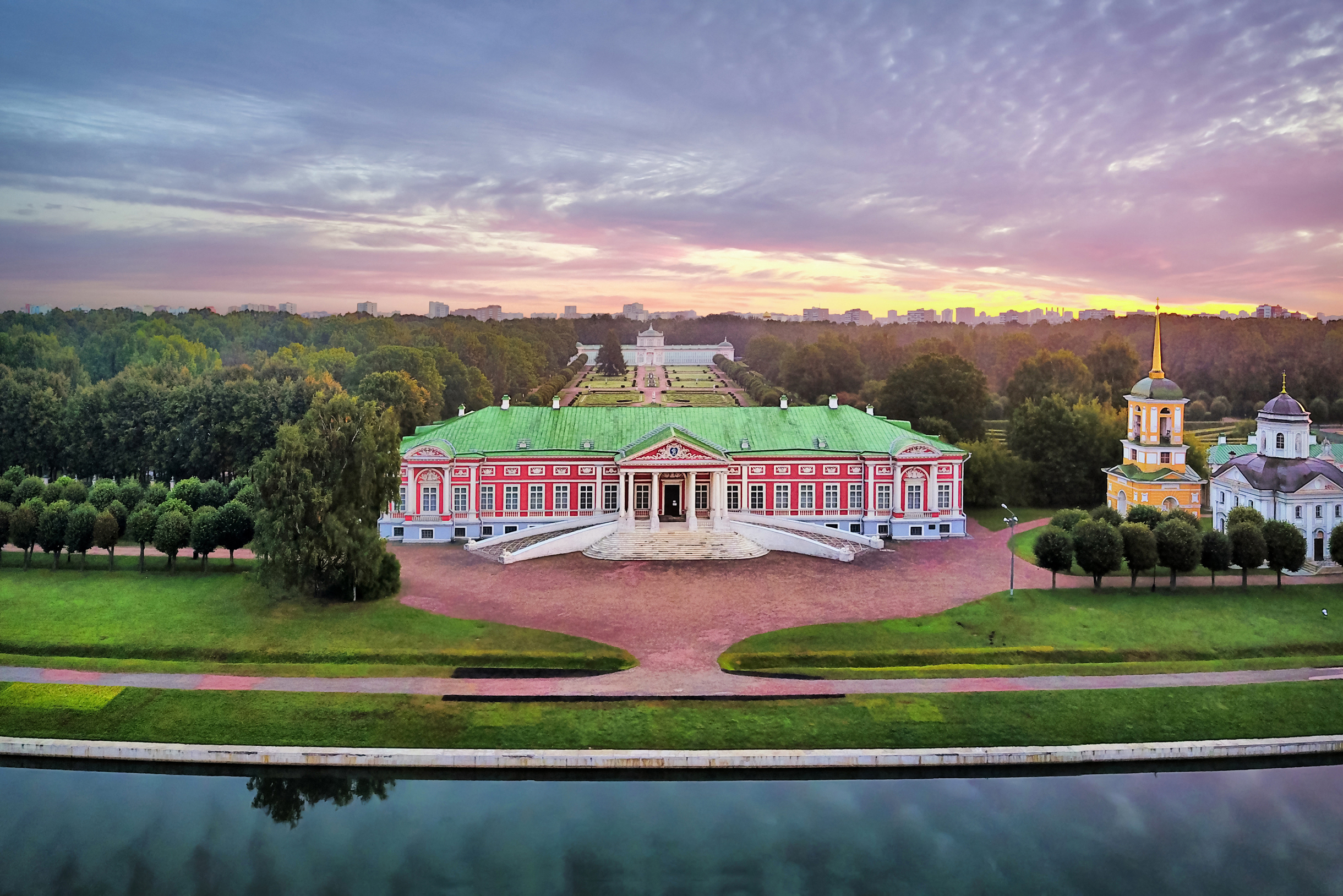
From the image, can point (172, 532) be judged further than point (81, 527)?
No

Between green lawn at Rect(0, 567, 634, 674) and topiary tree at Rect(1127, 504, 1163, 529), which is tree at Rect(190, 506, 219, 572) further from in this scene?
topiary tree at Rect(1127, 504, 1163, 529)

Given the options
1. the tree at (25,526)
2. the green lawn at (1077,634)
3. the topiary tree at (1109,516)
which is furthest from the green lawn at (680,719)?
the tree at (25,526)

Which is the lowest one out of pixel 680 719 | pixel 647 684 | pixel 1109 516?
pixel 680 719

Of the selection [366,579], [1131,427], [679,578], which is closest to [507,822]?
[366,579]

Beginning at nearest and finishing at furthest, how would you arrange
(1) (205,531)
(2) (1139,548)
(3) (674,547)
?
(2) (1139,548), (1) (205,531), (3) (674,547)

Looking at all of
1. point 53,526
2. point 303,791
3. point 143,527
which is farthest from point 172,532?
point 303,791

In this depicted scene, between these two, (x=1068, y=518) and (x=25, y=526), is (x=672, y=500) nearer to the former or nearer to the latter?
(x=1068, y=518)

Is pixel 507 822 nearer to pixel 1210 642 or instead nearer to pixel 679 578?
pixel 679 578
